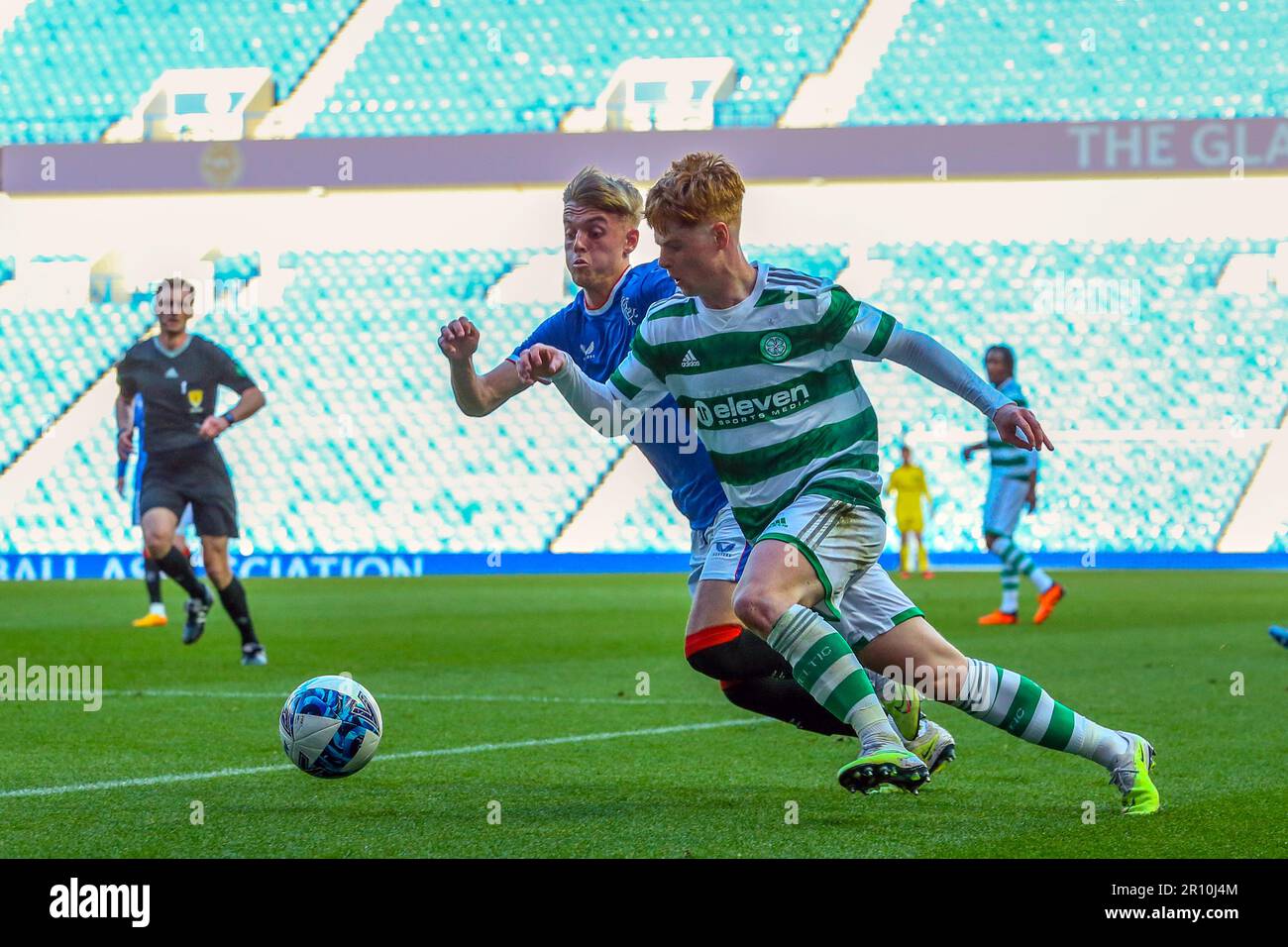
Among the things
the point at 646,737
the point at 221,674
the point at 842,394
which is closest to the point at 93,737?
the point at 646,737

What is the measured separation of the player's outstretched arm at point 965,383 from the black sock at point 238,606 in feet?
17.7

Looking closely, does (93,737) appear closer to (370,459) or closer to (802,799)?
(802,799)

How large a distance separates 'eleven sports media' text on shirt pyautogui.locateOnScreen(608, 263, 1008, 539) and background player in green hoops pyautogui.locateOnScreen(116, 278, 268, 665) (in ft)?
16.4

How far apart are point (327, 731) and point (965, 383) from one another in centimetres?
196

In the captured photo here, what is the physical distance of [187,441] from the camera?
8.90 m

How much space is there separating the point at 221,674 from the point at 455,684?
125 cm

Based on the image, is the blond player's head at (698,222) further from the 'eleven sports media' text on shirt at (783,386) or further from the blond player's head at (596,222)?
the blond player's head at (596,222)

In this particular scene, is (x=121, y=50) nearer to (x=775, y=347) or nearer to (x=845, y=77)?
(x=845, y=77)

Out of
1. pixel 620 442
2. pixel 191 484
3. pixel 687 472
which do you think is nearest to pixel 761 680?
pixel 687 472

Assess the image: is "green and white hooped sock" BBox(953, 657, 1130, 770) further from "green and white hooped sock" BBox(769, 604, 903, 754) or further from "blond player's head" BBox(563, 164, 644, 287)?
"blond player's head" BBox(563, 164, 644, 287)

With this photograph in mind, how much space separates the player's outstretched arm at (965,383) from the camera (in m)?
3.80

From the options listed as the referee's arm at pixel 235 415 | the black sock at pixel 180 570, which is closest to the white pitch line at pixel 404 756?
the referee's arm at pixel 235 415
